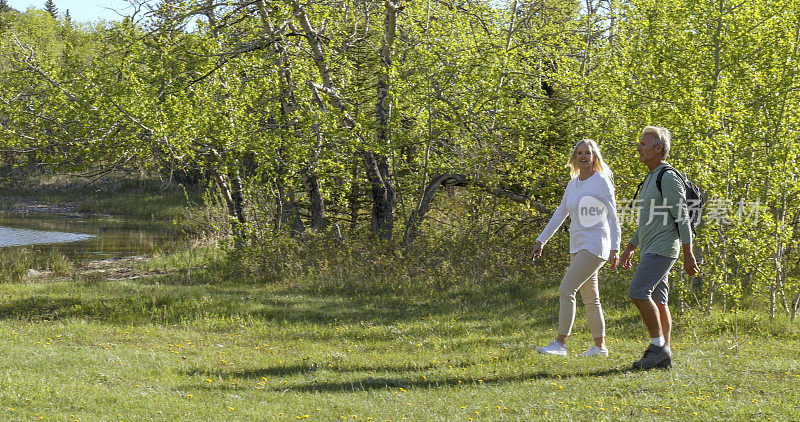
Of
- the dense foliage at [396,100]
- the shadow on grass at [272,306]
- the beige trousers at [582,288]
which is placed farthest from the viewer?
the dense foliage at [396,100]

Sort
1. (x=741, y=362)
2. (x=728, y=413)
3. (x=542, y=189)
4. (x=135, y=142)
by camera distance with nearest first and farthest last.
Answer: (x=728, y=413)
(x=741, y=362)
(x=542, y=189)
(x=135, y=142)

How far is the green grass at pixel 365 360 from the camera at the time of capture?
6.28 m

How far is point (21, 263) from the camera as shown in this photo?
18.8m

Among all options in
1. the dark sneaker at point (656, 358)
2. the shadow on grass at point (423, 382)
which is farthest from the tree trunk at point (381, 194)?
the dark sneaker at point (656, 358)

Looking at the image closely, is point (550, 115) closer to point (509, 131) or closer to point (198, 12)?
point (509, 131)

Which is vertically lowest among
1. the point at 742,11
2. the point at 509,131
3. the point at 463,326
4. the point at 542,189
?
the point at 463,326

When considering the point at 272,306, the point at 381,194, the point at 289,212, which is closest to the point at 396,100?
the point at 381,194

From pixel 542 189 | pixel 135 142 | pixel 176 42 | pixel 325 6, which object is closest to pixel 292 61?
pixel 325 6

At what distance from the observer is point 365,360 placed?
28.4 ft

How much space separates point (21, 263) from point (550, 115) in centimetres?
1306

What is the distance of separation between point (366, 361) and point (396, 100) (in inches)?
286

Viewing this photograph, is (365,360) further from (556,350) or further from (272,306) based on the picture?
(272,306)

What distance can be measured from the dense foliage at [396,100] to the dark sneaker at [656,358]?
4.96 meters

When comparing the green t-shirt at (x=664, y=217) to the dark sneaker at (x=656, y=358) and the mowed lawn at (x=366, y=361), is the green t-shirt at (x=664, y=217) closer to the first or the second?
the dark sneaker at (x=656, y=358)
